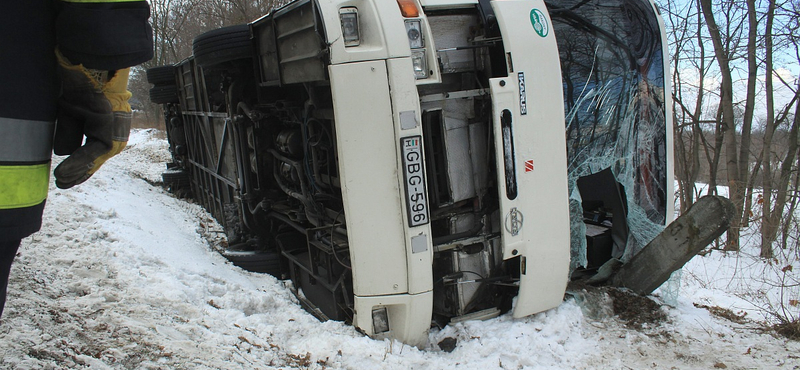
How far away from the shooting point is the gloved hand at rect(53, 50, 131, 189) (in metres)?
1.72

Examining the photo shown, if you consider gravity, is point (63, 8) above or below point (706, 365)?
above

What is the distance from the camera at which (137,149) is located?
15430 mm

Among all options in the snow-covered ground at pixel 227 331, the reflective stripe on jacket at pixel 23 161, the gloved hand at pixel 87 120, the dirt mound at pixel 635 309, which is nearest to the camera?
the reflective stripe on jacket at pixel 23 161

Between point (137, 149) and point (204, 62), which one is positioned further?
point (137, 149)

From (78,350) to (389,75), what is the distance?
6.62ft

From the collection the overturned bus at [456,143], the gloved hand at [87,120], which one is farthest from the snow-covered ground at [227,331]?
the gloved hand at [87,120]

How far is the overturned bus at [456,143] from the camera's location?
3111 millimetres

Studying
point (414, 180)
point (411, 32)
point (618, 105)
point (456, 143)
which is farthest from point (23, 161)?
point (618, 105)

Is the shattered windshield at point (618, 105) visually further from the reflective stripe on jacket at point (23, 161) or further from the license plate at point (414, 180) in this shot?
the reflective stripe on jacket at point (23, 161)

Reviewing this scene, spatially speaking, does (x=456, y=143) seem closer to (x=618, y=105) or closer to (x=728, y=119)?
(x=618, y=105)

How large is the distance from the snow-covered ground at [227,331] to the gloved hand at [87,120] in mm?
1167

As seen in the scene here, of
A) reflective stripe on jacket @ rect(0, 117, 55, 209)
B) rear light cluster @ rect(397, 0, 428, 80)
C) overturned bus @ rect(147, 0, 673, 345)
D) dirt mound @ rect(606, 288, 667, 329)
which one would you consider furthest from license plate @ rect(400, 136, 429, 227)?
reflective stripe on jacket @ rect(0, 117, 55, 209)

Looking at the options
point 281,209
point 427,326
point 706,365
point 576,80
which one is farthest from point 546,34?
point 281,209

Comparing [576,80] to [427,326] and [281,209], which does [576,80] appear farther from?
[281,209]
